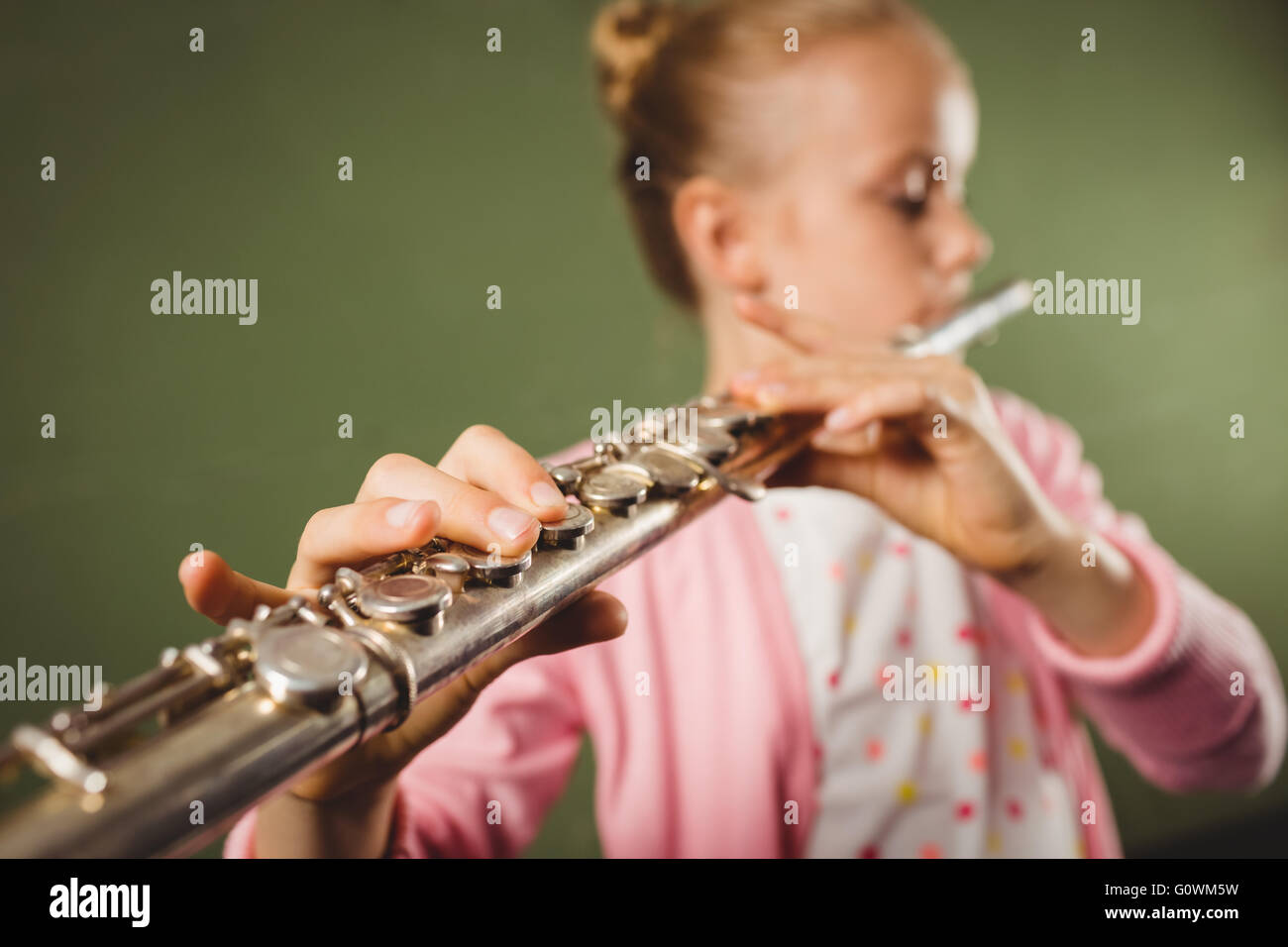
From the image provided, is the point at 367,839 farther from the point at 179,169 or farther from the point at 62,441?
the point at 179,169

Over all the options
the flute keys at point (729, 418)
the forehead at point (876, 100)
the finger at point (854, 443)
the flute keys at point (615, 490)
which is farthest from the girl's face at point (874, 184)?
the flute keys at point (615, 490)

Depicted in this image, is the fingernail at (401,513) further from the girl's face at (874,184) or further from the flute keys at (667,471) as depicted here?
the girl's face at (874,184)

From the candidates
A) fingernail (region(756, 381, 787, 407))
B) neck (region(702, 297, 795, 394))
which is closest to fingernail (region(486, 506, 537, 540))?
fingernail (region(756, 381, 787, 407))

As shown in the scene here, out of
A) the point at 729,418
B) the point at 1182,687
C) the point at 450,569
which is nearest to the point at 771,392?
the point at 729,418

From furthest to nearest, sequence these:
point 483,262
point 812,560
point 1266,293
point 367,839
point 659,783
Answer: point 1266,293 < point 483,262 < point 812,560 < point 659,783 < point 367,839

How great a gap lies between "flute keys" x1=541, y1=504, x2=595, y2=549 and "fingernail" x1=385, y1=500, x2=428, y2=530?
2.4 inches

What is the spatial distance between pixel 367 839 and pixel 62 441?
1.75 ft

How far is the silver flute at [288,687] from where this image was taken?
19 cm

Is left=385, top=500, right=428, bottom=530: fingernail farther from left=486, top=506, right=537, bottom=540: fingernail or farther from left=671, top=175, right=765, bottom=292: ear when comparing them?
left=671, top=175, right=765, bottom=292: ear

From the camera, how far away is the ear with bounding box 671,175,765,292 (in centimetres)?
79

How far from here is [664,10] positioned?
0.84m

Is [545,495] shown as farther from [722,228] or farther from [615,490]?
[722,228]

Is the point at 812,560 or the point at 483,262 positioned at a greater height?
the point at 483,262

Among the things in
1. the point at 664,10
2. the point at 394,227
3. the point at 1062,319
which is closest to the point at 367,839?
the point at 394,227
